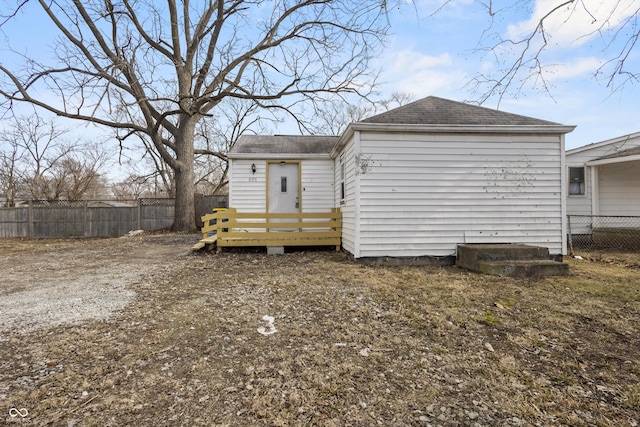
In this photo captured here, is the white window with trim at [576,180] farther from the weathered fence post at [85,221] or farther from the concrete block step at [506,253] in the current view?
the weathered fence post at [85,221]

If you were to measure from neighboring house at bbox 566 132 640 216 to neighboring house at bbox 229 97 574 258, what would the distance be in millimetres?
4327

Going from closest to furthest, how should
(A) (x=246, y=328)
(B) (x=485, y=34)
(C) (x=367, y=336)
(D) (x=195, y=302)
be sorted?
(C) (x=367, y=336), (A) (x=246, y=328), (B) (x=485, y=34), (D) (x=195, y=302)

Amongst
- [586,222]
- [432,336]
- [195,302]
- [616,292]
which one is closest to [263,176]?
[195,302]

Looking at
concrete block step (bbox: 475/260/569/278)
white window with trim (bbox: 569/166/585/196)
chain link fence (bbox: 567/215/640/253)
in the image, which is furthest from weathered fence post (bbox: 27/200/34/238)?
white window with trim (bbox: 569/166/585/196)

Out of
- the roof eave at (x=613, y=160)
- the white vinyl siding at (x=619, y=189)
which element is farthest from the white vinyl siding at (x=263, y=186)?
the white vinyl siding at (x=619, y=189)

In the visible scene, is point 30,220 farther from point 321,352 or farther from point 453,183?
point 453,183

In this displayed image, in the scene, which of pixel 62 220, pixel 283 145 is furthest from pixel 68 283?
pixel 62 220

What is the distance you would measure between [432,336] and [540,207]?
5.06 m

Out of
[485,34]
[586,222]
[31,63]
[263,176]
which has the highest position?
[31,63]

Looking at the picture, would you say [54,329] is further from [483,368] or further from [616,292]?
[616,292]

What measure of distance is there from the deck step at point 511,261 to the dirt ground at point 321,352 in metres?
0.33

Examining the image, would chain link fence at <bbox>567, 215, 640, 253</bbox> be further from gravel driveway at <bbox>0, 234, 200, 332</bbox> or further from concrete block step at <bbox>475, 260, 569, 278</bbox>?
gravel driveway at <bbox>0, 234, 200, 332</bbox>

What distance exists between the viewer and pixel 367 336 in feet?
9.38

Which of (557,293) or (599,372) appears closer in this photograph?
(599,372)
